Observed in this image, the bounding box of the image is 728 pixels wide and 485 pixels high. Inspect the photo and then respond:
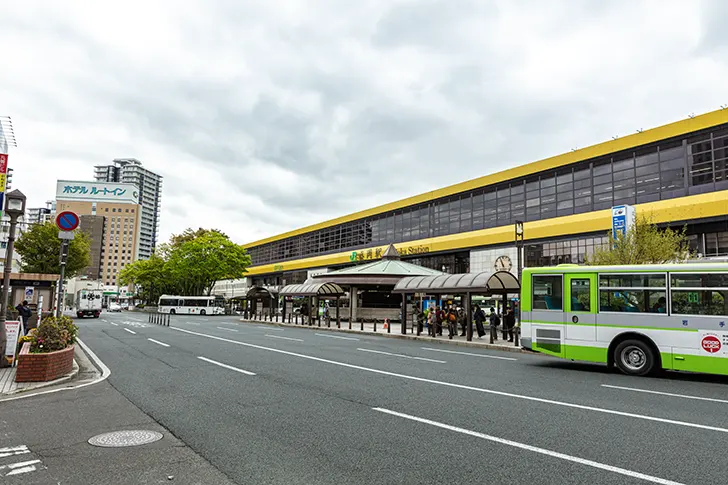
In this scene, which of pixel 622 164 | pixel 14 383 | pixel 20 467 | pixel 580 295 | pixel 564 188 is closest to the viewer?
pixel 20 467

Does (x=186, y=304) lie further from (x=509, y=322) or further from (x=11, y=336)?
(x=11, y=336)

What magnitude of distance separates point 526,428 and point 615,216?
2403 centimetres

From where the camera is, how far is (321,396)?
8742mm

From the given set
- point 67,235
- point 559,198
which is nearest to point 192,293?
point 559,198

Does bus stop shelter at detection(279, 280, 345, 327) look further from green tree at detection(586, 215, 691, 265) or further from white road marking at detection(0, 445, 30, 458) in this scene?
white road marking at detection(0, 445, 30, 458)

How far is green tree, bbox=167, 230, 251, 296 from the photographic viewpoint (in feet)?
220

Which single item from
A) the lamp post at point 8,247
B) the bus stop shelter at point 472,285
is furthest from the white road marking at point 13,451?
the bus stop shelter at point 472,285

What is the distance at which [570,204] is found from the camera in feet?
117

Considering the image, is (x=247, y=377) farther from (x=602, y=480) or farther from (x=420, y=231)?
(x=420, y=231)

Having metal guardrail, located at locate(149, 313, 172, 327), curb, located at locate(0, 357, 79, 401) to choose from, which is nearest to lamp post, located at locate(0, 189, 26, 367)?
curb, located at locate(0, 357, 79, 401)

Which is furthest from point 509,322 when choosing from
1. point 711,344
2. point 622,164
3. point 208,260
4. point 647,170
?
point 208,260

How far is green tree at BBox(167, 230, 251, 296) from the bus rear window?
2303 inches

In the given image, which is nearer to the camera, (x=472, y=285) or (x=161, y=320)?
(x=472, y=285)

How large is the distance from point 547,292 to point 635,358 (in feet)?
9.30
